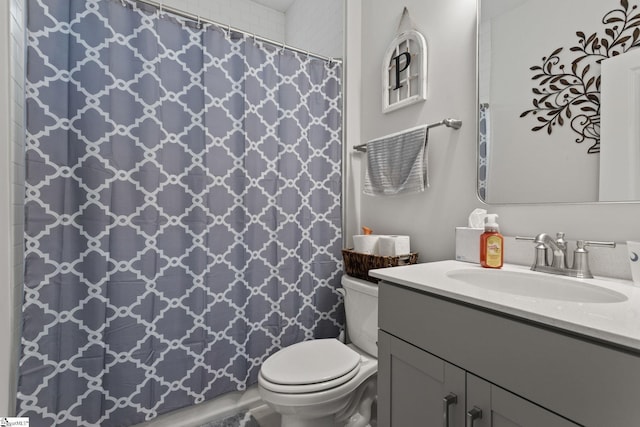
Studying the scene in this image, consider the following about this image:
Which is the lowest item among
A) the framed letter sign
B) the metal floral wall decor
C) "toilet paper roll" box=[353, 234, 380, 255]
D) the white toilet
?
the white toilet

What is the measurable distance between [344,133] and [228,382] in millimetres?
1411

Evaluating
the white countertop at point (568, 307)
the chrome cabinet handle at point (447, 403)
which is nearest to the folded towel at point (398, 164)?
the white countertop at point (568, 307)

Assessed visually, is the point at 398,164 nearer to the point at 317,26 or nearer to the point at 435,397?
the point at 435,397

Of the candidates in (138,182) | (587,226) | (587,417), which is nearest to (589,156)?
(587,226)

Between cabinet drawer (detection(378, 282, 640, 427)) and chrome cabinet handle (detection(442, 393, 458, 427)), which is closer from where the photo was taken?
cabinet drawer (detection(378, 282, 640, 427))

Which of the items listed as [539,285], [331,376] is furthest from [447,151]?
[331,376]

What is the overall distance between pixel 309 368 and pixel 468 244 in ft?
2.51

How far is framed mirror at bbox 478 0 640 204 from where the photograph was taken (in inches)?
33.1

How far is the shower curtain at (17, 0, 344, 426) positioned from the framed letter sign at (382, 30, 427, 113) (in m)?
0.37

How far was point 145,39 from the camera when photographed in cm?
122

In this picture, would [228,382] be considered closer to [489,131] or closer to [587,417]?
[587,417]

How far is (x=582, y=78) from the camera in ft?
3.00

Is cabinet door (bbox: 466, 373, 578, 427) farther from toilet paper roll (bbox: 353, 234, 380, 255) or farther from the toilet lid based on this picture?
toilet paper roll (bbox: 353, 234, 380, 255)

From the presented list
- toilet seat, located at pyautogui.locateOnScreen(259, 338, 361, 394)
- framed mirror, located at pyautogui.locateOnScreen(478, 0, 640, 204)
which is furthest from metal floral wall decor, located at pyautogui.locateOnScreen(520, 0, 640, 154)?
toilet seat, located at pyautogui.locateOnScreen(259, 338, 361, 394)
